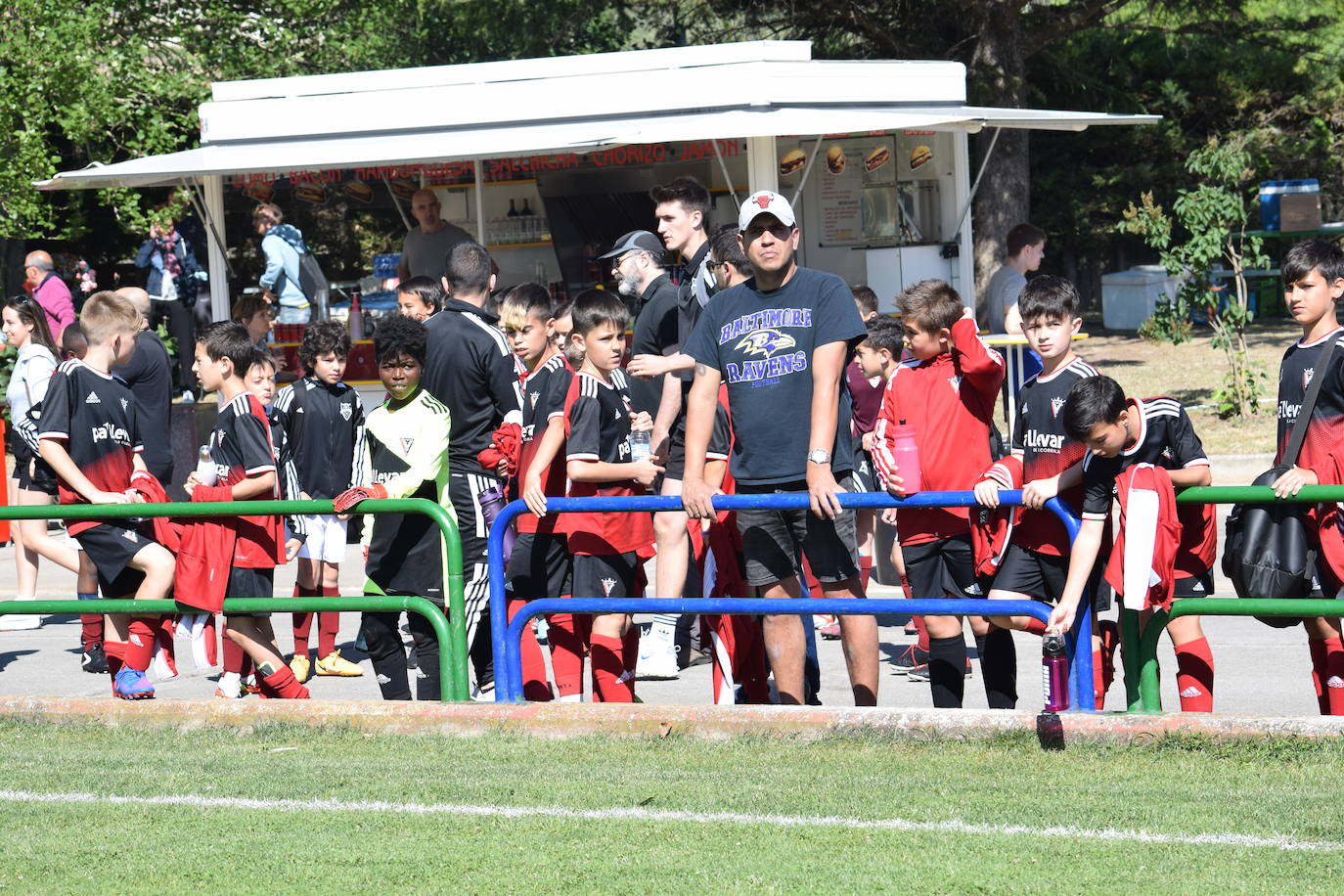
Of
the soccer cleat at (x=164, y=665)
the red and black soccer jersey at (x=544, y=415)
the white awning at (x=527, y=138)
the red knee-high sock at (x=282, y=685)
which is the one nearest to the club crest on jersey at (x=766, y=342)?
the red and black soccer jersey at (x=544, y=415)

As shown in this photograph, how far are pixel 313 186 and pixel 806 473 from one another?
11.6m

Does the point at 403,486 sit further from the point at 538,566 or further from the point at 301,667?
the point at 301,667

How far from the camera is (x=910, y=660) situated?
846 cm

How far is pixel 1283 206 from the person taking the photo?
1113 inches

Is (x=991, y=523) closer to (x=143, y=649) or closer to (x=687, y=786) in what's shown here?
(x=687, y=786)

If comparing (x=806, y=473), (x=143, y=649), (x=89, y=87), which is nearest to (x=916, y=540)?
(x=806, y=473)

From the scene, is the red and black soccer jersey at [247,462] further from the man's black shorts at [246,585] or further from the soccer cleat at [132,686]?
the soccer cleat at [132,686]

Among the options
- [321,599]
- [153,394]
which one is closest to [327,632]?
[153,394]

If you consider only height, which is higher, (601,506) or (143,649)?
(601,506)

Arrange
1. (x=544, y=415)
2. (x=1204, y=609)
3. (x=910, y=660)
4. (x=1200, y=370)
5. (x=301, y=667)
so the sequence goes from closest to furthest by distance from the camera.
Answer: (x=1204, y=609) → (x=544, y=415) → (x=910, y=660) → (x=301, y=667) → (x=1200, y=370)

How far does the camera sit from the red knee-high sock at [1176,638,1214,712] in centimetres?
626

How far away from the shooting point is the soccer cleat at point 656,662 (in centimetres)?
827

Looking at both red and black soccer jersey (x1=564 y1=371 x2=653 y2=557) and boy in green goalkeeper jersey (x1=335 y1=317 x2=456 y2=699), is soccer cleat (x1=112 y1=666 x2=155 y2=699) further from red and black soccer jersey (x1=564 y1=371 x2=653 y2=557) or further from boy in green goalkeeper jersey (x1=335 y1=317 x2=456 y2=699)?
red and black soccer jersey (x1=564 y1=371 x2=653 y2=557)

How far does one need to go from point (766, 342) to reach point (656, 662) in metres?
2.66
